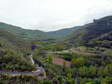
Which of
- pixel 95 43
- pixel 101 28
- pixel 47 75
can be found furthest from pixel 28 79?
pixel 101 28

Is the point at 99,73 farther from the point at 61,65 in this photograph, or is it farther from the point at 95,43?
the point at 95,43

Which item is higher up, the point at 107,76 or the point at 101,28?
the point at 101,28

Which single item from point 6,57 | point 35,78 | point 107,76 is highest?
point 6,57

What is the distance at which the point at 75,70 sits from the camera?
144 ft

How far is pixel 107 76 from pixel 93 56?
1309cm

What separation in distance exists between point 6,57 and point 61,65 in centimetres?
1771

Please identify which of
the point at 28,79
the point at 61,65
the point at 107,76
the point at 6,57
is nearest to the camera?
the point at 28,79

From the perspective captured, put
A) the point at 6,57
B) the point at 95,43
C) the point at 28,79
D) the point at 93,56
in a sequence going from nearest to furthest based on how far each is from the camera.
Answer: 1. the point at 28,79
2. the point at 6,57
3. the point at 93,56
4. the point at 95,43

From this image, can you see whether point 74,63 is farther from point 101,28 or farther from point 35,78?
point 101,28

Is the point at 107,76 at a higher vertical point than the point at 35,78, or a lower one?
lower

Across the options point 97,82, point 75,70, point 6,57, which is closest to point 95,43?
point 75,70

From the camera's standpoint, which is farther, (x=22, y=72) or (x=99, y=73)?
(x=99, y=73)

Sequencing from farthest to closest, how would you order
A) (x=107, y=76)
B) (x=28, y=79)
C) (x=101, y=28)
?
(x=101, y=28)
(x=107, y=76)
(x=28, y=79)

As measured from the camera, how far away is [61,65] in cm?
4862
